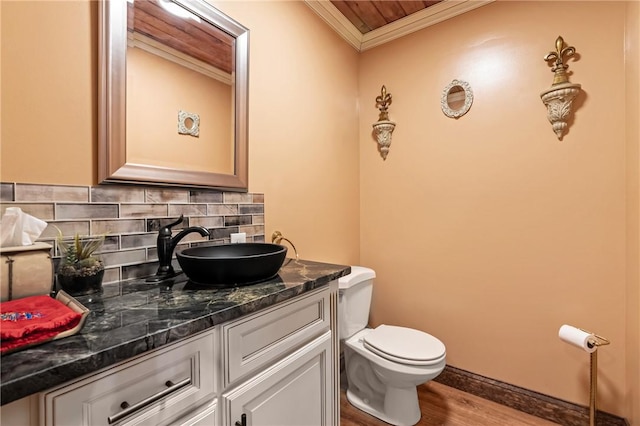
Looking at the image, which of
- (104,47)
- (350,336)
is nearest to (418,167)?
(350,336)

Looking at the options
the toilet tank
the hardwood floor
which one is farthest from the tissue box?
the hardwood floor

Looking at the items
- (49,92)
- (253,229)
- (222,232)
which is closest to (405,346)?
(253,229)

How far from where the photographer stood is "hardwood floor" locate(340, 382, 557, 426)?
1.61 meters

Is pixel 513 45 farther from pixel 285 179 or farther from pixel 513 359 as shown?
pixel 513 359

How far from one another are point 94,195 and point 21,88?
34 cm

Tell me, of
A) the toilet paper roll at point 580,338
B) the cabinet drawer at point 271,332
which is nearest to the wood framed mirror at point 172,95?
the cabinet drawer at point 271,332

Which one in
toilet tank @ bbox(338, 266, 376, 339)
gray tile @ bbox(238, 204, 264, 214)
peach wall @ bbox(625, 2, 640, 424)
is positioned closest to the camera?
peach wall @ bbox(625, 2, 640, 424)

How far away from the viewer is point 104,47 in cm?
97

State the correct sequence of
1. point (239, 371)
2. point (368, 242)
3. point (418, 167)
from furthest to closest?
point (368, 242) → point (418, 167) → point (239, 371)

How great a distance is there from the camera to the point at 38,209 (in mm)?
855

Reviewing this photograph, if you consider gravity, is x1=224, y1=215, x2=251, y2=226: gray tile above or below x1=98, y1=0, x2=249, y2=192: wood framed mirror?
below

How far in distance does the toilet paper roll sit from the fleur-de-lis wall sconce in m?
1.00

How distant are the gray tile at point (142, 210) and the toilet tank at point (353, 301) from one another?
104 cm

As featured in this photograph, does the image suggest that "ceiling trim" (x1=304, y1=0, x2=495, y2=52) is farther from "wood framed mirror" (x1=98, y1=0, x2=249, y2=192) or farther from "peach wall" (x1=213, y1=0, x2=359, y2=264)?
"wood framed mirror" (x1=98, y1=0, x2=249, y2=192)
